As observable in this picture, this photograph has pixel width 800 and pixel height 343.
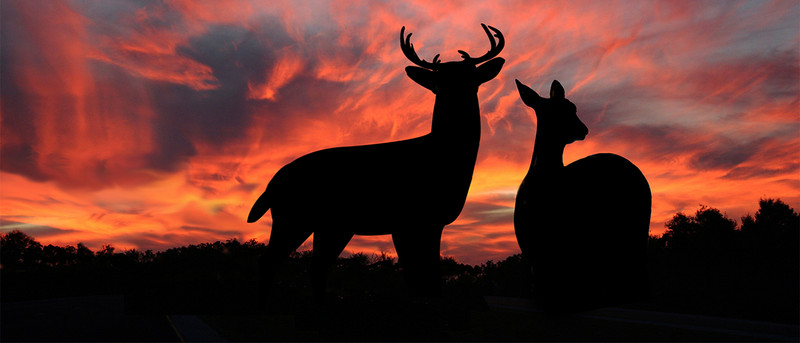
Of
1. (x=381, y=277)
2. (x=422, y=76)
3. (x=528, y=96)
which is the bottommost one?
(x=381, y=277)

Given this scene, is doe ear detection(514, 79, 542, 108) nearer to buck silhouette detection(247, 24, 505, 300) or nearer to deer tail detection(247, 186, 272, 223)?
buck silhouette detection(247, 24, 505, 300)

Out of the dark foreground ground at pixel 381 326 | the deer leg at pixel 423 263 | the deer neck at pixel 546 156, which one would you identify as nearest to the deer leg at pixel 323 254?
the dark foreground ground at pixel 381 326

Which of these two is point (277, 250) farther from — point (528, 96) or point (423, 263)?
point (528, 96)

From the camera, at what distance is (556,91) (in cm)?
826

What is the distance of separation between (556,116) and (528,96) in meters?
0.52

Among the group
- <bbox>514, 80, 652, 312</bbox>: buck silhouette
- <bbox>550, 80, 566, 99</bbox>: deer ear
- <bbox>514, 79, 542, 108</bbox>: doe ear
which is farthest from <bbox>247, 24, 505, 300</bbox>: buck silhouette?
<bbox>514, 80, 652, 312</bbox>: buck silhouette

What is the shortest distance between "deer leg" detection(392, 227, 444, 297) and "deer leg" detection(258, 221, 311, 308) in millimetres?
1979

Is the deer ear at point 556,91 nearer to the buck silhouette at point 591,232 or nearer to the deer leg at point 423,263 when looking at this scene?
the buck silhouette at point 591,232

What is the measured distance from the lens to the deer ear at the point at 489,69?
8.05 meters

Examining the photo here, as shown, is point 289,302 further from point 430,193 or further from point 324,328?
point 430,193

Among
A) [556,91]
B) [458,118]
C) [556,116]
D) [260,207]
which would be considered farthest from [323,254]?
[556,91]

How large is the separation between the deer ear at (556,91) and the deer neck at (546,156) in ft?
2.14

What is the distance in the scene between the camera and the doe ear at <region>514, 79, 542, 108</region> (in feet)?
26.8

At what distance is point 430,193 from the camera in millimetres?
7586
